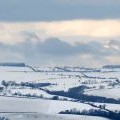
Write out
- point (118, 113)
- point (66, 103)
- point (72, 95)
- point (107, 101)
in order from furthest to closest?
point (72, 95) → point (107, 101) → point (66, 103) → point (118, 113)

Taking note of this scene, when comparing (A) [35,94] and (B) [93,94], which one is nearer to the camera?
(A) [35,94]

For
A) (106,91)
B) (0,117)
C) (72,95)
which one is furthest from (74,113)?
→ (106,91)

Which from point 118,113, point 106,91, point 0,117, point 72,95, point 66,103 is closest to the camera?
point 0,117

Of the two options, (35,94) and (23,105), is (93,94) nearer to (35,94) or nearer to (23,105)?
(35,94)

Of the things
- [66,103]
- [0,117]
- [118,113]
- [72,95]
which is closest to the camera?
[0,117]

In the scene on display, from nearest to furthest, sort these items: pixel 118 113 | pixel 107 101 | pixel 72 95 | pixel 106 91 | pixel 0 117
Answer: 1. pixel 0 117
2. pixel 118 113
3. pixel 107 101
4. pixel 72 95
5. pixel 106 91

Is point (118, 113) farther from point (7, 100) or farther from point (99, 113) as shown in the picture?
point (7, 100)

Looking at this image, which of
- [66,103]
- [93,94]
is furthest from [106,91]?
[66,103]

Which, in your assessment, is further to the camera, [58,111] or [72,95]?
[72,95]
